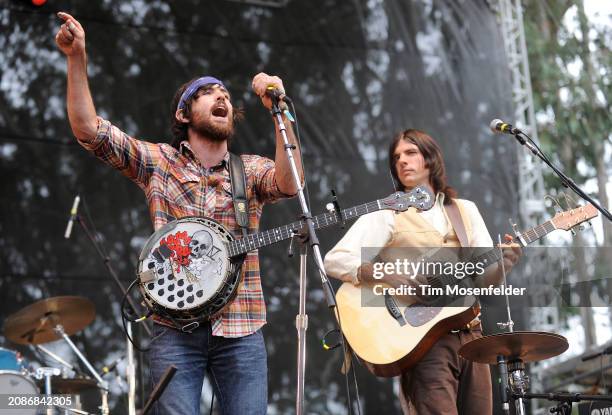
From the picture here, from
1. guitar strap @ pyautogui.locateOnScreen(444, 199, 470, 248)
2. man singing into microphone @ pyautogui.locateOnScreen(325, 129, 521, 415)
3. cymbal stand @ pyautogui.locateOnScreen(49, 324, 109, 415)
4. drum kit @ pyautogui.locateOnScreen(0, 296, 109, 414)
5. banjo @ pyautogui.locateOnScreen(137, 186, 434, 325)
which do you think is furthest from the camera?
cymbal stand @ pyautogui.locateOnScreen(49, 324, 109, 415)

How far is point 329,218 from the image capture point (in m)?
3.90

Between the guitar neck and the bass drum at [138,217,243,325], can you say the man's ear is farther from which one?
the guitar neck

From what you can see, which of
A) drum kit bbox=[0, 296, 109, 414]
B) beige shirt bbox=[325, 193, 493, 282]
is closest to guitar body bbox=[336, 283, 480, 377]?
beige shirt bbox=[325, 193, 493, 282]

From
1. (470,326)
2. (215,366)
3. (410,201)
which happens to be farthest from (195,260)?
(470,326)

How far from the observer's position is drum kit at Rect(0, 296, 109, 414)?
5648mm

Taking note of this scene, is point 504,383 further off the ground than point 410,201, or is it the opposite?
point 410,201

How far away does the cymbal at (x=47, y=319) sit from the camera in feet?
19.2

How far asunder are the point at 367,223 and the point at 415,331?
653mm

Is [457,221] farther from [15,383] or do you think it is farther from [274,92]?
[15,383]

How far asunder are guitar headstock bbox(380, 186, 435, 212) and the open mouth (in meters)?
0.83

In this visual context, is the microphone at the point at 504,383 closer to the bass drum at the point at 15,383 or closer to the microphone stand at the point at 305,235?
the microphone stand at the point at 305,235

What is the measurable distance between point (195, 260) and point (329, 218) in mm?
599

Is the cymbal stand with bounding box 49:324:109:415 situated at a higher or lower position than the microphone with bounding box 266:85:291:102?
lower

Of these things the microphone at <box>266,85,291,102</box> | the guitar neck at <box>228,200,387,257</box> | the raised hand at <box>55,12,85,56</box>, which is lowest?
the guitar neck at <box>228,200,387,257</box>
